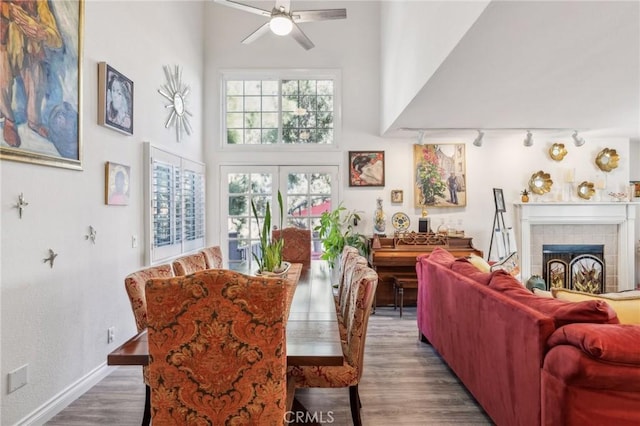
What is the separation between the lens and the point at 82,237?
2576 millimetres

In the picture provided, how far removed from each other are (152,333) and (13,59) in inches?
71.6

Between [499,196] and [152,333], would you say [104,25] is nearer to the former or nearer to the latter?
[152,333]

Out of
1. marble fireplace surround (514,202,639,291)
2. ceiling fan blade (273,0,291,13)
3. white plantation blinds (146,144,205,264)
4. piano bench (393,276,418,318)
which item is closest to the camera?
ceiling fan blade (273,0,291,13)

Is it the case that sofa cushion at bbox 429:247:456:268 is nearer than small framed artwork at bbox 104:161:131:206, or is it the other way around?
small framed artwork at bbox 104:161:131:206

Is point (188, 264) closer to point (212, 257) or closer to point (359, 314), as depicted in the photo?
point (212, 257)

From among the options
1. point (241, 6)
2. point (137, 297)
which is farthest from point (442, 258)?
point (241, 6)

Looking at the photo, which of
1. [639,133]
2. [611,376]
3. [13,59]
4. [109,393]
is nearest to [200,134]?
[13,59]

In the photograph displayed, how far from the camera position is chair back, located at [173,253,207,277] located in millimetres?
2527

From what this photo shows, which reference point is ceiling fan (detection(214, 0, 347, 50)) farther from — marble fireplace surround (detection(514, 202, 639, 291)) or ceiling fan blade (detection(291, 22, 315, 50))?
marble fireplace surround (detection(514, 202, 639, 291))

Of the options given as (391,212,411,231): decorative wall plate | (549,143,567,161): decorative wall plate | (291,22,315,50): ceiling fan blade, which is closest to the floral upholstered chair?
(291,22,315,50): ceiling fan blade

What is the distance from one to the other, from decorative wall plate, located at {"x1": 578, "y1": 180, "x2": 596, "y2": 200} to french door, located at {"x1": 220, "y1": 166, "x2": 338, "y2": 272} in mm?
3638

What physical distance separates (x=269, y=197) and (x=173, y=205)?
1.63 m

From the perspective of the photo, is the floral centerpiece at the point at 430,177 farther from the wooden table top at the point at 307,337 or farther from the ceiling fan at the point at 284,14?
the wooden table top at the point at 307,337

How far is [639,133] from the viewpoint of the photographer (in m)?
4.88
